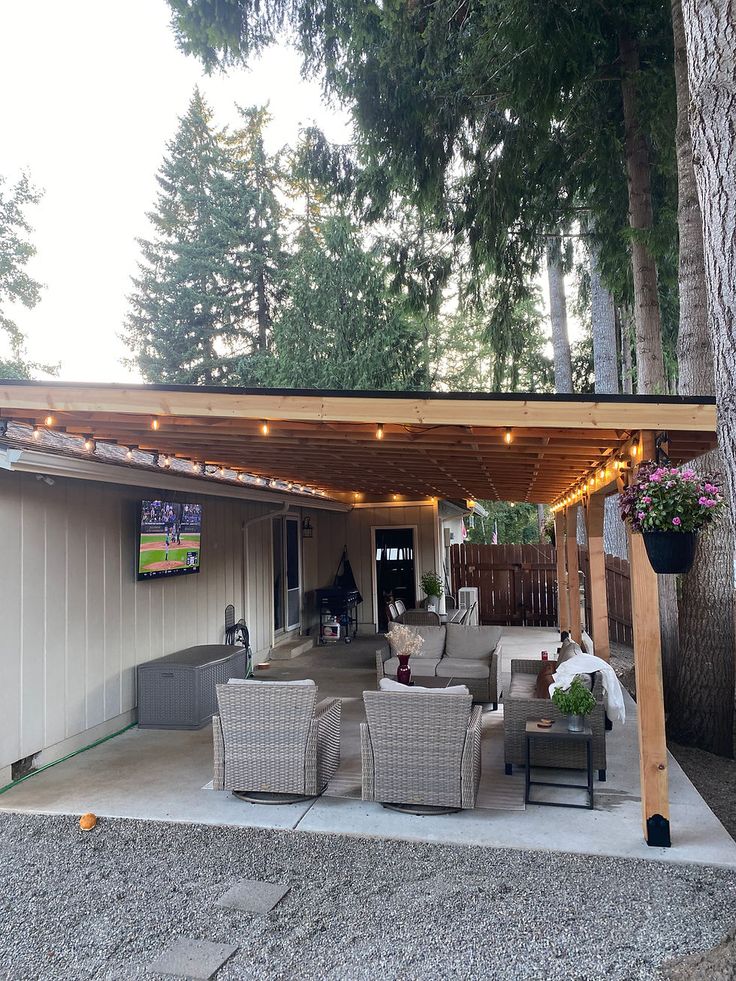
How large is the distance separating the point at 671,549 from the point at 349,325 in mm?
12712

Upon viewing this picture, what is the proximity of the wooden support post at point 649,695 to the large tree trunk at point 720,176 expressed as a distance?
149 centimetres

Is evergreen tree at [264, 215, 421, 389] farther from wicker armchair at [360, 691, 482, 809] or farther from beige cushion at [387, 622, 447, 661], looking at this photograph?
wicker armchair at [360, 691, 482, 809]

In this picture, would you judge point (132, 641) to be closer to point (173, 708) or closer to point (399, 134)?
point (173, 708)

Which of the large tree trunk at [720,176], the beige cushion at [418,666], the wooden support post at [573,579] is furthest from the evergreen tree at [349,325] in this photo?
the large tree trunk at [720,176]

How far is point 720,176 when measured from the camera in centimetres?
226

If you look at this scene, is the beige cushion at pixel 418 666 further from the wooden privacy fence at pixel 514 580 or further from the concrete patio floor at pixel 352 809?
the wooden privacy fence at pixel 514 580

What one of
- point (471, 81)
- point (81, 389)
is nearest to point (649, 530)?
point (81, 389)

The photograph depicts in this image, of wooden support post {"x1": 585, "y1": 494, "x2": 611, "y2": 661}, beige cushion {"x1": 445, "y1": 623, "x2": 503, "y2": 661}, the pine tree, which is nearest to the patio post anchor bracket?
wooden support post {"x1": 585, "y1": 494, "x2": 611, "y2": 661}

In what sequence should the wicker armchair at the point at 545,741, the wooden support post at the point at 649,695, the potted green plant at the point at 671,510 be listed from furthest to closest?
the wicker armchair at the point at 545,741, the wooden support post at the point at 649,695, the potted green plant at the point at 671,510

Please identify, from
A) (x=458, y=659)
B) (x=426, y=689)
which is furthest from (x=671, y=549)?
(x=458, y=659)

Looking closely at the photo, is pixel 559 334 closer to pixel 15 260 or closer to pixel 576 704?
pixel 576 704

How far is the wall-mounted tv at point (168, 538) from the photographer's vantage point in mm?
6223

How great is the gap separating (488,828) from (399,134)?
698 centimetres

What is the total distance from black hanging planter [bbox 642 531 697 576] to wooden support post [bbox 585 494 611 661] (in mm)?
3113
